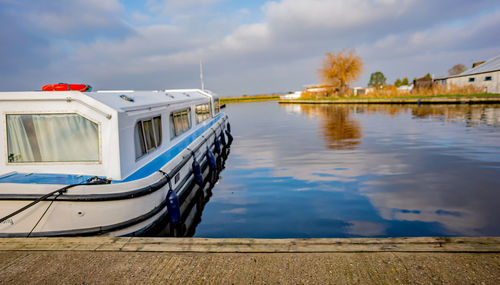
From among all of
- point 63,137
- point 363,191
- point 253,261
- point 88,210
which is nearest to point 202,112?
point 363,191

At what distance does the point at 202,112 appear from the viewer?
598 inches

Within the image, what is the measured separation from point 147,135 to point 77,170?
2046mm

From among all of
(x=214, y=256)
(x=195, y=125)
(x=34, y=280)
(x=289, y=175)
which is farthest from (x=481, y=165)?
(x=34, y=280)

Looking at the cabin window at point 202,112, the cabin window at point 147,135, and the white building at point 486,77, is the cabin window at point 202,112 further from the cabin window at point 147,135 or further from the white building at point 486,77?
the white building at point 486,77

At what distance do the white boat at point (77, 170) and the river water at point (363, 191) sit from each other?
5.76ft

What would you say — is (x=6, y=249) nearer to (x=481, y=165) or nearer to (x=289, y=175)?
(x=289, y=175)

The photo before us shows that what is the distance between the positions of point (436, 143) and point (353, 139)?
13.5ft

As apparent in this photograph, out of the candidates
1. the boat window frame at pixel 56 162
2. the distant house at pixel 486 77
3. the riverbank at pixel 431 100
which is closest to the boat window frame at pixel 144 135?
the boat window frame at pixel 56 162

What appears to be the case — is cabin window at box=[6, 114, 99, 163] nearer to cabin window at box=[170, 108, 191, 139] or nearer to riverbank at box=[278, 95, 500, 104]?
cabin window at box=[170, 108, 191, 139]

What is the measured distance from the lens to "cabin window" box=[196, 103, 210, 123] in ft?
46.0

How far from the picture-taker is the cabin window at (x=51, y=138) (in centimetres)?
533

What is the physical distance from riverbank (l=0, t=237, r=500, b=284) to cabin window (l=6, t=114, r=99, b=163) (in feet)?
6.45

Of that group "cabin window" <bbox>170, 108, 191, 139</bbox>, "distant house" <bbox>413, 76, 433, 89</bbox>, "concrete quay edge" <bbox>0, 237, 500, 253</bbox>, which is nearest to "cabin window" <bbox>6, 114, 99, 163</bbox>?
"concrete quay edge" <bbox>0, 237, 500, 253</bbox>

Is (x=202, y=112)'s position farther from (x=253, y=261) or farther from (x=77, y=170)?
(x=253, y=261)
